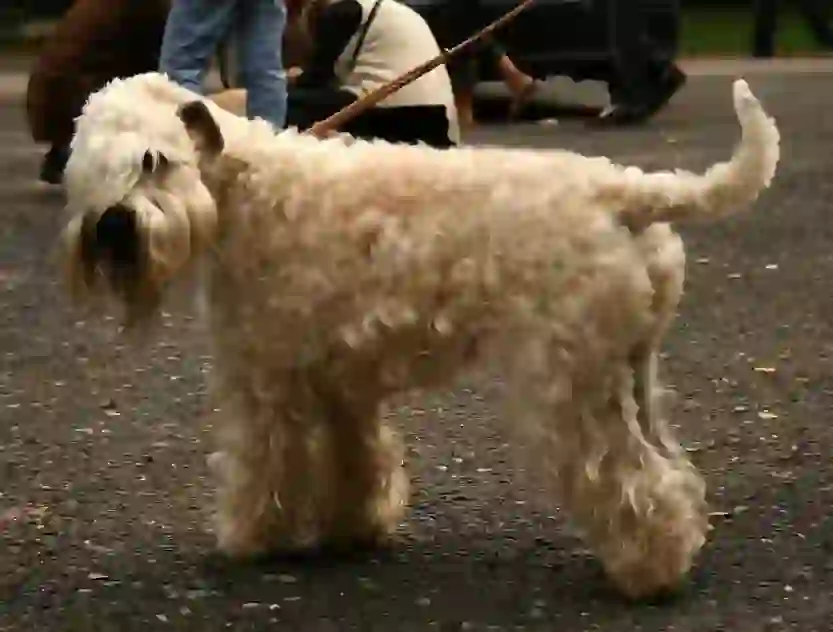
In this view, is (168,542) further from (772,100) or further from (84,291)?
(772,100)

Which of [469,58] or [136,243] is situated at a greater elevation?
[136,243]

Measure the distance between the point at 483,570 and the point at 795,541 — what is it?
32.3 inches

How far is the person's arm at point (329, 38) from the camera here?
8914 mm

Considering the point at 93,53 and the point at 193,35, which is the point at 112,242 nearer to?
the point at 193,35

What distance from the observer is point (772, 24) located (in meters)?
22.4

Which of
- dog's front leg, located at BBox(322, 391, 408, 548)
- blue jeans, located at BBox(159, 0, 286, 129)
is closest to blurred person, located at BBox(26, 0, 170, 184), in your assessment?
blue jeans, located at BBox(159, 0, 286, 129)

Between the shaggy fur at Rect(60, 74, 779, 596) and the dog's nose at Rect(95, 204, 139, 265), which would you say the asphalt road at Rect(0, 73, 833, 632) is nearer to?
the shaggy fur at Rect(60, 74, 779, 596)

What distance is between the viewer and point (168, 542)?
15.0ft

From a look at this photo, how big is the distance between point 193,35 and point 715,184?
4074 millimetres

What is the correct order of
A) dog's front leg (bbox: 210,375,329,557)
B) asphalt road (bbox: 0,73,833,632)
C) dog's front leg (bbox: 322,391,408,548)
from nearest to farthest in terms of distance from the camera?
asphalt road (bbox: 0,73,833,632) < dog's front leg (bbox: 210,375,329,557) < dog's front leg (bbox: 322,391,408,548)

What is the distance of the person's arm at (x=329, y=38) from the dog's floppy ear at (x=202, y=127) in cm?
486

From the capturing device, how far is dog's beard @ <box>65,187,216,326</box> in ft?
12.8

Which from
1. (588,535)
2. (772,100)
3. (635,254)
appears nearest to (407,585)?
(588,535)

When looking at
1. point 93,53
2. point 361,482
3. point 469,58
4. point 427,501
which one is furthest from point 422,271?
point 469,58
